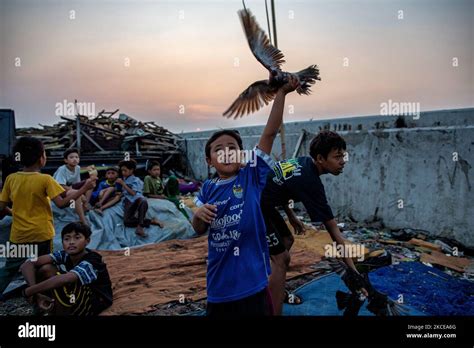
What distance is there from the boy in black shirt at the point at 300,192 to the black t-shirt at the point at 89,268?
4.75ft

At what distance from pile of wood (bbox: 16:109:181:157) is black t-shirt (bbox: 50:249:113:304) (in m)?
8.29

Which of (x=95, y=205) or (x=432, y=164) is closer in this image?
(x=432, y=164)

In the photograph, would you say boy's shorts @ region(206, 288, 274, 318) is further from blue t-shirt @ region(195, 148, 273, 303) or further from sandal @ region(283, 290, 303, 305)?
sandal @ region(283, 290, 303, 305)

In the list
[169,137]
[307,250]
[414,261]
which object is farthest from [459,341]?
[169,137]

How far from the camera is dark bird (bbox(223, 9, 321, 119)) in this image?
2.06 metres

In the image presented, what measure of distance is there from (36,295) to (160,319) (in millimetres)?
1004

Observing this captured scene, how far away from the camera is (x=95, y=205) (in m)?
6.41

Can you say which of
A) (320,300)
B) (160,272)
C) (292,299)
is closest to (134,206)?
(160,272)

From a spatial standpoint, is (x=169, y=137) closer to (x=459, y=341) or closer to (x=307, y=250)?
(x=307, y=250)

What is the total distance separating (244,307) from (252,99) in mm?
1210

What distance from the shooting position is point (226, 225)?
6.48 ft

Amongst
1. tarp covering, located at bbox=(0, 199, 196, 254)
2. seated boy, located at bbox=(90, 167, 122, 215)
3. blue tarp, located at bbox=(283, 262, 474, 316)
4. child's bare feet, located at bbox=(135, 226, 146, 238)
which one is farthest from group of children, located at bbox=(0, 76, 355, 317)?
seated boy, located at bbox=(90, 167, 122, 215)

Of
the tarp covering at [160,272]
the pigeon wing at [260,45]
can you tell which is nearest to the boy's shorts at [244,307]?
the pigeon wing at [260,45]

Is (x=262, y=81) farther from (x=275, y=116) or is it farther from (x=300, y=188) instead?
(x=300, y=188)
